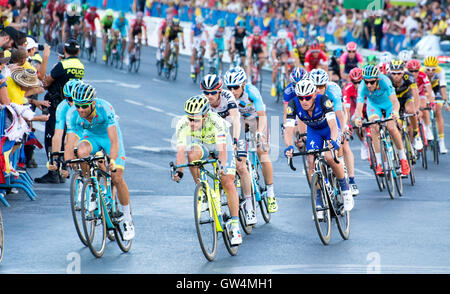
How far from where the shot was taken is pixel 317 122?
1173 cm

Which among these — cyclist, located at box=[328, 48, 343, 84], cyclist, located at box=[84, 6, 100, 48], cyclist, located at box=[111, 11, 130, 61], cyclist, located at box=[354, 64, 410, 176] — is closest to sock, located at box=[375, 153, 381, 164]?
cyclist, located at box=[354, 64, 410, 176]

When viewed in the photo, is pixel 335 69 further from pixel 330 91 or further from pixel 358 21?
pixel 330 91

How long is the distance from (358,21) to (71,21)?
9322mm

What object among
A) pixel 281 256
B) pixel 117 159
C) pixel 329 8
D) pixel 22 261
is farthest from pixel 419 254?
pixel 329 8

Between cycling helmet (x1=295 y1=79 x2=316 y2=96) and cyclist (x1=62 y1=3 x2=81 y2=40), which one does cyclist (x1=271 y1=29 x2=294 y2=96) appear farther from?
cycling helmet (x1=295 y1=79 x2=316 y2=96)

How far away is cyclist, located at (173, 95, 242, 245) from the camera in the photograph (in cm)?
993

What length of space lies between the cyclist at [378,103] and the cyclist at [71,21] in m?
19.0

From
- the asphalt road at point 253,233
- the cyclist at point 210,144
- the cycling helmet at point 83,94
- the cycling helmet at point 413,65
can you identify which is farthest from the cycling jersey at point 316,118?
the cycling helmet at point 413,65

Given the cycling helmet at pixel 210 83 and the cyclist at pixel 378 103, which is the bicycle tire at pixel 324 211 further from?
the cyclist at pixel 378 103

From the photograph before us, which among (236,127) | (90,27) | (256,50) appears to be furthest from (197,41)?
(236,127)

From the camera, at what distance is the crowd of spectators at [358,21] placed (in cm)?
2884

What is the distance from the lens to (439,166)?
17.8 metres

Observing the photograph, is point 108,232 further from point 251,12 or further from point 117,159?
point 251,12

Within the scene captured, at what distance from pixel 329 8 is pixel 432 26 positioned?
4777mm
